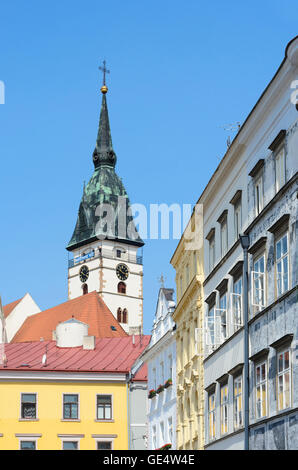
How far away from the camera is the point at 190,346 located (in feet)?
128

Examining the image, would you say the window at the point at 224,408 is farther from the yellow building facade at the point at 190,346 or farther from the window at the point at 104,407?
the window at the point at 104,407

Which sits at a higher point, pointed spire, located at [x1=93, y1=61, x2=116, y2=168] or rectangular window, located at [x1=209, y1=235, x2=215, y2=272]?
pointed spire, located at [x1=93, y1=61, x2=116, y2=168]

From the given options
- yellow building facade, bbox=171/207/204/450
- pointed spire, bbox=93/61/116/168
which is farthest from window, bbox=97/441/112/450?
pointed spire, bbox=93/61/116/168

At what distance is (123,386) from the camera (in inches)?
2243

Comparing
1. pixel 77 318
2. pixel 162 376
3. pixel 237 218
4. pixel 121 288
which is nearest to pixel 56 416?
pixel 162 376

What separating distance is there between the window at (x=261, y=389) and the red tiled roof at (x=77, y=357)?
1250 inches

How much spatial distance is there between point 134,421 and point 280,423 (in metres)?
33.5

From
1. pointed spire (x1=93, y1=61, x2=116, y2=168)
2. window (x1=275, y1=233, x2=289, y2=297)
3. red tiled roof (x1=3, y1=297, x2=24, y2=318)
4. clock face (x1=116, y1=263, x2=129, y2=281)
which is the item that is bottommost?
window (x1=275, y1=233, x2=289, y2=297)

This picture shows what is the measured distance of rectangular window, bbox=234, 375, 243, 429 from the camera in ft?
93.2

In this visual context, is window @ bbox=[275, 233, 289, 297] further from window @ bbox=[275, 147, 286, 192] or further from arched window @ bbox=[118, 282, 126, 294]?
arched window @ bbox=[118, 282, 126, 294]

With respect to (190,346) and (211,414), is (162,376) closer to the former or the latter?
(190,346)

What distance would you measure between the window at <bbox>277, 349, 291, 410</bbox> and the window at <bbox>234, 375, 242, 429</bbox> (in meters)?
4.99
